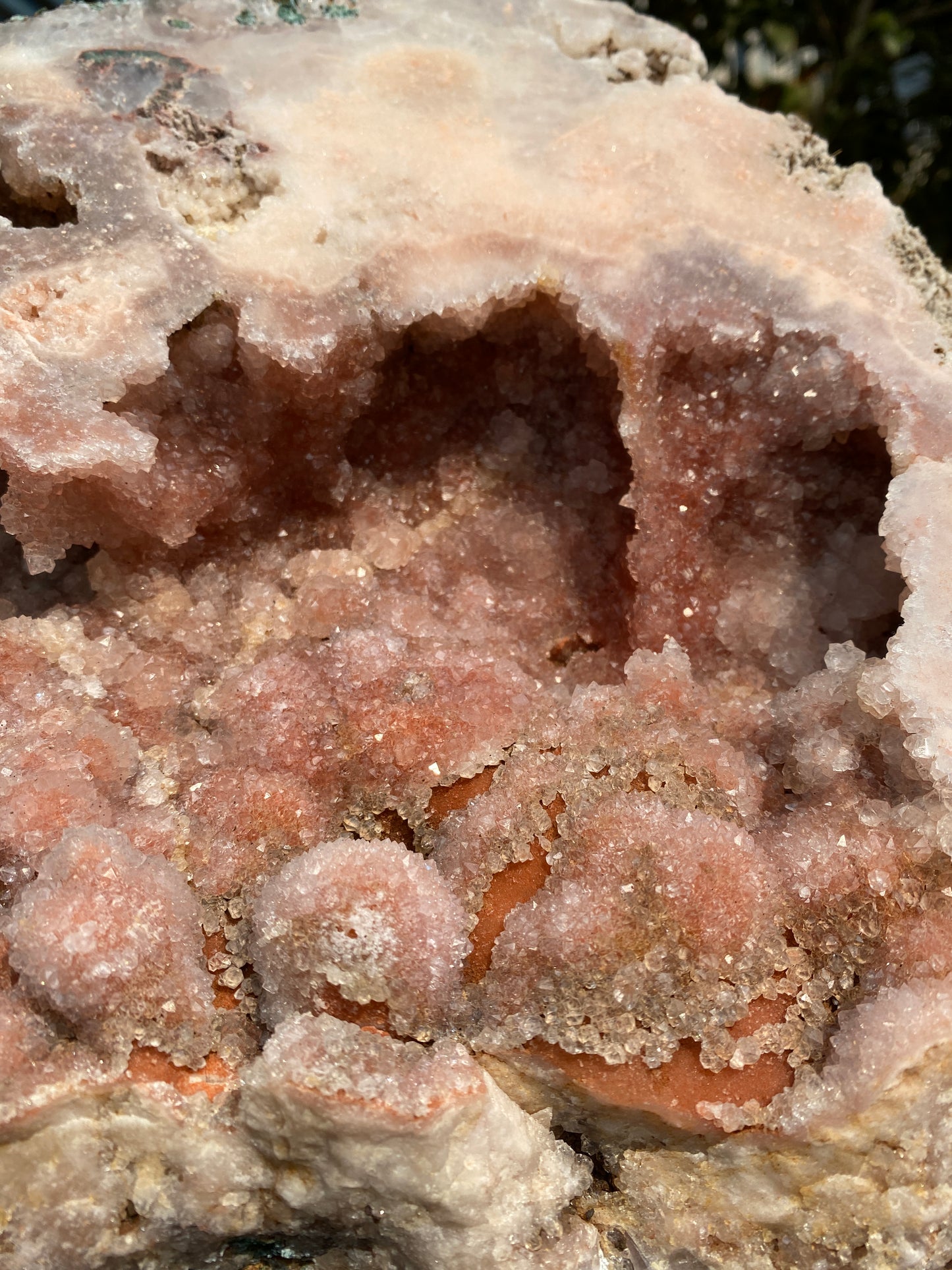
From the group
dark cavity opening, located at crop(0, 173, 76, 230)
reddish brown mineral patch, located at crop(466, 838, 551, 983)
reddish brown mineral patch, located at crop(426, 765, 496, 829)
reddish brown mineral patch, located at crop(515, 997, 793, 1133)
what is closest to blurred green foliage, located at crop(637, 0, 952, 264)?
dark cavity opening, located at crop(0, 173, 76, 230)

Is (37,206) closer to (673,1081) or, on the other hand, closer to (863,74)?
(673,1081)

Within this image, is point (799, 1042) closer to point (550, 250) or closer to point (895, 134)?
point (550, 250)

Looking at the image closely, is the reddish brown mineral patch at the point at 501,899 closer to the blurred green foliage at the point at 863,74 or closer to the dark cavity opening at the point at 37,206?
the dark cavity opening at the point at 37,206

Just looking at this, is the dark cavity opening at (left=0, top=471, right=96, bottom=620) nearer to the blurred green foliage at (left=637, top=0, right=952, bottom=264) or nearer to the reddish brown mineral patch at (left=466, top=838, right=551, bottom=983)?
the reddish brown mineral patch at (left=466, top=838, right=551, bottom=983)

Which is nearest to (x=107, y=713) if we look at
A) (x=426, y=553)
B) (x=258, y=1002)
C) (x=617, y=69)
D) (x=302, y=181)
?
(x=258, y=1002)

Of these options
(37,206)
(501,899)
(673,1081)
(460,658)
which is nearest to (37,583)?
(37,206)

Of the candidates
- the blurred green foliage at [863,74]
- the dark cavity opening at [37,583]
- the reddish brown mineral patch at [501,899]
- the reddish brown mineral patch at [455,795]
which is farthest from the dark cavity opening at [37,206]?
the blurred green foliage at [863,74]
